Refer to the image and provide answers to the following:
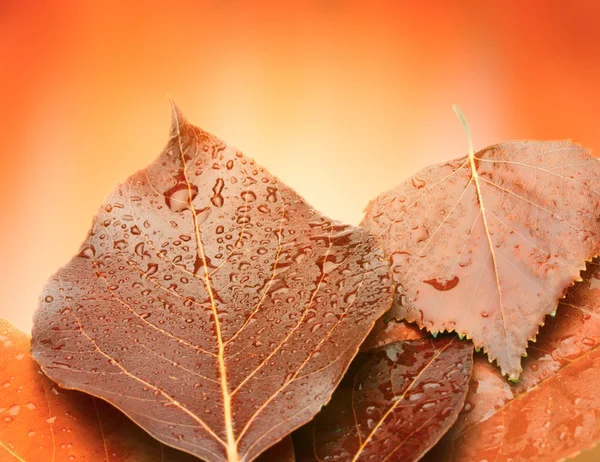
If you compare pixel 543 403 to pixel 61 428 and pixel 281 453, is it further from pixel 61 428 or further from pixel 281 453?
pixel 61 428

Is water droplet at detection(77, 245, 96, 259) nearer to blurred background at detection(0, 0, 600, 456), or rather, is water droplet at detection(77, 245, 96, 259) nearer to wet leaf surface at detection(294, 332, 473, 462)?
wet leaf surface at detection(294, 332, 473, 462)

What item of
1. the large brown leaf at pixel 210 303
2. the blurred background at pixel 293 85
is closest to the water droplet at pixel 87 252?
the large brown leaf at pixel 210 303

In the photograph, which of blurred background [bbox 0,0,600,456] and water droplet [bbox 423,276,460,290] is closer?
water droplet [bbox 423,276,460,290]

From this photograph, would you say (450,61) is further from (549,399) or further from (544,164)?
(549,399)

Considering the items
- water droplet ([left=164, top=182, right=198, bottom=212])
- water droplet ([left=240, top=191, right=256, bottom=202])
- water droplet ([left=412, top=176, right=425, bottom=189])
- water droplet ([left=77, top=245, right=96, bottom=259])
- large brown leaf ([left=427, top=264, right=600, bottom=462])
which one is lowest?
large brown leaf ([left=427, top=264, right=600, bottom=462])

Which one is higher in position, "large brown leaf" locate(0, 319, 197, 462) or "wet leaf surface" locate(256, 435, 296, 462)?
"large brown leaf" locate(0, 319, 197, 462)

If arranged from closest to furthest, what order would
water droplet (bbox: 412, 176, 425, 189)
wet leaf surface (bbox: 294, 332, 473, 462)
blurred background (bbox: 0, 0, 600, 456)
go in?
wet leaf surface (bbox: 294, 332, 473, 462) < water droplet (bbox: 412, 176, 425, 189) < blurred background (bbox: 0, 0, 600, 456)

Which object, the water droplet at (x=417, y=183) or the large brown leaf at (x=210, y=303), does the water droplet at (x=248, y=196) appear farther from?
the water droplet at (x=417, y=183)

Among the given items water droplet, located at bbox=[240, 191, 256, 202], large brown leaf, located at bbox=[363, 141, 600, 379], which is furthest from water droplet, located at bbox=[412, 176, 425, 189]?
water droplet, located at bbox=[240, 191, 256, 202]

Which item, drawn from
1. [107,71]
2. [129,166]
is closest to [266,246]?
[129,166]
